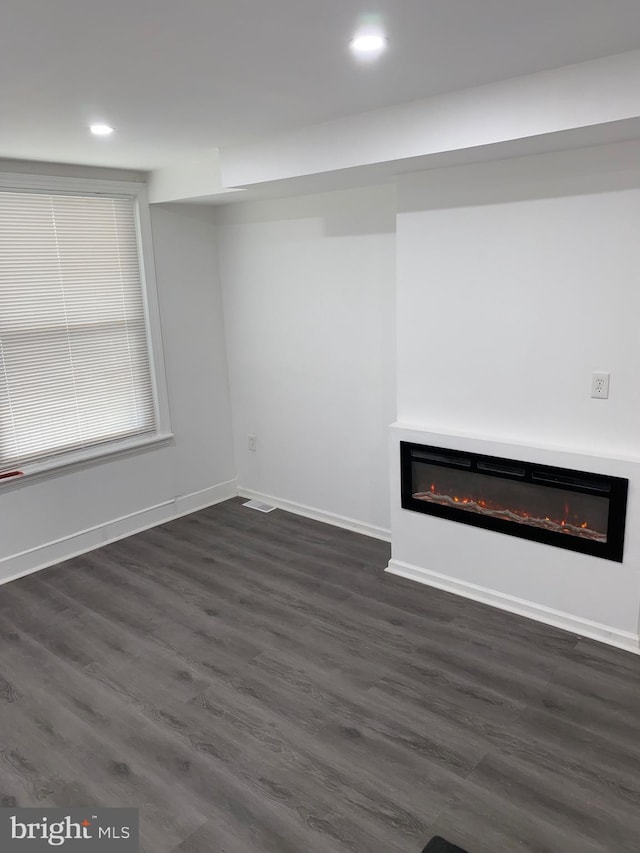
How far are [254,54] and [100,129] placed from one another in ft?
4.08

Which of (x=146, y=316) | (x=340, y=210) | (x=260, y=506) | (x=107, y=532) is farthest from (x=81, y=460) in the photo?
(x=340, y=210)

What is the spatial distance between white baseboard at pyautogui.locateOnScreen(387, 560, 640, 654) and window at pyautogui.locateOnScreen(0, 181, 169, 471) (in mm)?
2095

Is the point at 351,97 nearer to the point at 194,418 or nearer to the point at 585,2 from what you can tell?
the point at 585,2

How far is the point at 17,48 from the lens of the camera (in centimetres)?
185

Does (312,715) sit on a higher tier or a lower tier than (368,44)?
lower

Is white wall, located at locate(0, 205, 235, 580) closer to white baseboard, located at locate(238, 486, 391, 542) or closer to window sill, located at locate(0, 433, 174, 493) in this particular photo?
window sill, located at locate(0, 433, 174, 493)

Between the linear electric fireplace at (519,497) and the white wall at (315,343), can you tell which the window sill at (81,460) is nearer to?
the white wall at (315,343)

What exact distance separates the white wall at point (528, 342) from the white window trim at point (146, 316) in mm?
1797

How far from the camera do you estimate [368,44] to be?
1.93m

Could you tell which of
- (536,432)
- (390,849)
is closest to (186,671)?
(390,849)

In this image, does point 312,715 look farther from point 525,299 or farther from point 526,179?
point 526,179

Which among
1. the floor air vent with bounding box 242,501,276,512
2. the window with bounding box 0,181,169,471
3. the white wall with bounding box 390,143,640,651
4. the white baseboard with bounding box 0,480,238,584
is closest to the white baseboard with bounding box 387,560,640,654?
the white wall with bounding box 390,143,640,651

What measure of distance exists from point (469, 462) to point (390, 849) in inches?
71.6

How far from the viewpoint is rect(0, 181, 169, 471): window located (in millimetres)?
3709
